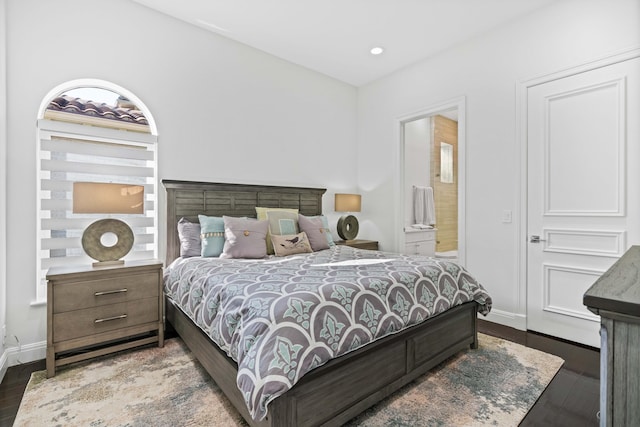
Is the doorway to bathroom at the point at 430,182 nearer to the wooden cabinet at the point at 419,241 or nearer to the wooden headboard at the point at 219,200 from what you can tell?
the wooden cabinet at the point at 419,241

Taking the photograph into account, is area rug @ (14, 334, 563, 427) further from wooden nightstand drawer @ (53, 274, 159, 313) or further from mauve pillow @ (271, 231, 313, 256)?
mauve pillow @ (271, 231, 313, 256)

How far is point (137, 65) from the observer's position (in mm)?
2867

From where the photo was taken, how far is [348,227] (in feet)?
14.0

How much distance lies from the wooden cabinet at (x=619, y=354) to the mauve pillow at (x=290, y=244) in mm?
2425

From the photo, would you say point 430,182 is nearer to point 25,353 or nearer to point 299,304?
point 299,304

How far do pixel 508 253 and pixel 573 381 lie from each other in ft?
4.11

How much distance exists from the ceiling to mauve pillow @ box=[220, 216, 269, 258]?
1.95m

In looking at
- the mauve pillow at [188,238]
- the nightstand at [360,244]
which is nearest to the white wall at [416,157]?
the nightstand at [360,244]

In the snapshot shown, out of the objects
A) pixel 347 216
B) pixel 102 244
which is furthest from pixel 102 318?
pixel 347 216

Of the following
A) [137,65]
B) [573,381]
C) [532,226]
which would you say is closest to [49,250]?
[137,65]

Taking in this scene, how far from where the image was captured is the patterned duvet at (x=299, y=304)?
134 centimetres

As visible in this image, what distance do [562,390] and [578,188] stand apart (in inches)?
63.6

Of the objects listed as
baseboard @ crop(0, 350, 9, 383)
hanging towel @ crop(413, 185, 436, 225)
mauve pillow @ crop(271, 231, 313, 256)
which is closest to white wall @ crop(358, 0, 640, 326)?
hanging towel @ crop(413, 185, 436, 225)

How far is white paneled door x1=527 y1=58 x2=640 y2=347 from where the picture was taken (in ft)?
7.89
